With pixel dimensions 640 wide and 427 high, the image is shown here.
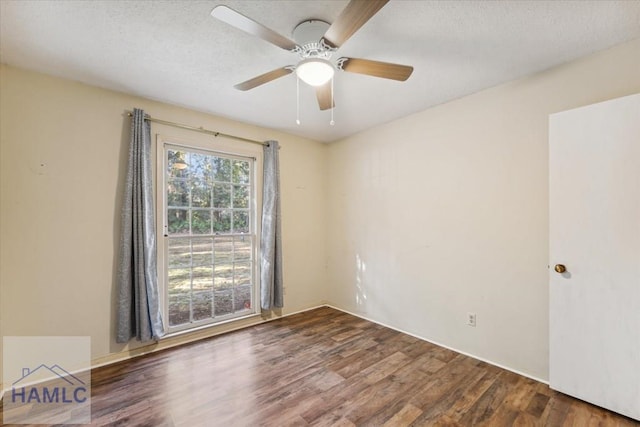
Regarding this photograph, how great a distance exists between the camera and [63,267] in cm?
230

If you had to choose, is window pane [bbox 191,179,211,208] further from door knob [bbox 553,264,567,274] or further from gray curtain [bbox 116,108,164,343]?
door knob [bbox 553,264,567,274]

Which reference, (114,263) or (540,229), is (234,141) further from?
(540,229)

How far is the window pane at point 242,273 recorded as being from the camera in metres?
3.36

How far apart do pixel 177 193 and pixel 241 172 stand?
0.79m

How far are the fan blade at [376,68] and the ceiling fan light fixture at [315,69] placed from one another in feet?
0.72

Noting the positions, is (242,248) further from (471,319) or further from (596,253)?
(596,253)

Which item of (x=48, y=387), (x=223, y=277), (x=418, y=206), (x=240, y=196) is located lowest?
(x=48, y=387)

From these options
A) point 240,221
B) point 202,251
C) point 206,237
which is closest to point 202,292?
point 202,251

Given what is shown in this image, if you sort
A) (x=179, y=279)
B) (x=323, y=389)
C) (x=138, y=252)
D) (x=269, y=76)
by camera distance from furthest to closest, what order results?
(x=179, y=279) → (x=138, y=252) → (x=323, y=389) → (x=269, y=76)

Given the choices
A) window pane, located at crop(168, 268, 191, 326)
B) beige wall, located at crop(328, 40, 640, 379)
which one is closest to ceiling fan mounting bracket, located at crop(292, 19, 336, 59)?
beige wall, located at crop(328, 40, 640, 379)

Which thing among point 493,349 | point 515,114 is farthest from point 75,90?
point 493,349

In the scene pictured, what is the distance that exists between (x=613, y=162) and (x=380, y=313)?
256cm

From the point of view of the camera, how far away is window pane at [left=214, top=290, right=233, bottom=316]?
3.19 meters

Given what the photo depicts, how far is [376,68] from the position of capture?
1779mm
